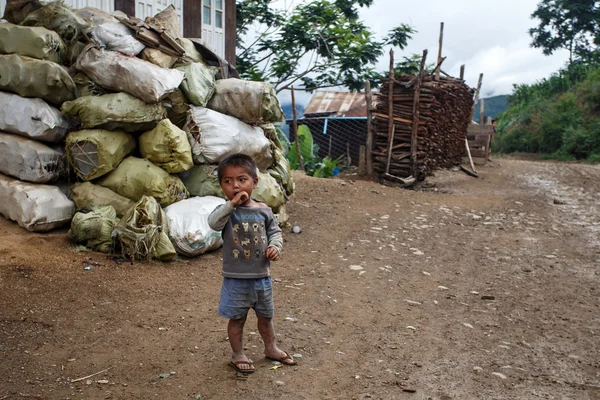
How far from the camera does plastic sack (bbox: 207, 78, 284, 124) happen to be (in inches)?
239

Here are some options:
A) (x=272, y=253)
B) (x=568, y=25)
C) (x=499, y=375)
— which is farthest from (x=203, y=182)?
(x=568, y=25)

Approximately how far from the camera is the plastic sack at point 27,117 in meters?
5.08

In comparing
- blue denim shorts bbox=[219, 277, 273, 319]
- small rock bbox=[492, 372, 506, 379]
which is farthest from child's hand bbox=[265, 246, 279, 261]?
small rock bbox=[492, 372, 506, 379]

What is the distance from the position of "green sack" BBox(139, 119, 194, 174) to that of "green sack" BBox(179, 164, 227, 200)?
Result: 301 millimetres

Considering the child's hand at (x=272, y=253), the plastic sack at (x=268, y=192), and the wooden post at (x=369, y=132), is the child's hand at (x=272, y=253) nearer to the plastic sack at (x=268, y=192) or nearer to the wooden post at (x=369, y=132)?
the plastic sack at (x=268, y=192)

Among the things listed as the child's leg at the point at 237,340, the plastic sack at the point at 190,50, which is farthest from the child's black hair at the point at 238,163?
the plastic sack at the point at 190,50

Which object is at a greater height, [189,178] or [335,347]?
[189,178]

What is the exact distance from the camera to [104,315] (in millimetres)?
3795

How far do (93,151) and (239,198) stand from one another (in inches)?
107

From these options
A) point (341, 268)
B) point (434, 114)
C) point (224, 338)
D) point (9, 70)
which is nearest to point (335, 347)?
point (224, 338)

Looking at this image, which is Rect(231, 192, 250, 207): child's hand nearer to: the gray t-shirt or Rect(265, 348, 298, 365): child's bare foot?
the gray t-shirt

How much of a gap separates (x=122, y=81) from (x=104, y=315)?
7.72 feet

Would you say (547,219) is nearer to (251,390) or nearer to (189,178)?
(189,178)

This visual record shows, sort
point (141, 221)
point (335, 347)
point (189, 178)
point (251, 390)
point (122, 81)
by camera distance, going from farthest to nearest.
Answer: point (189, 178)
point (122, 81)
point (141, 221)
point (335, 347)
point (251, 390)
